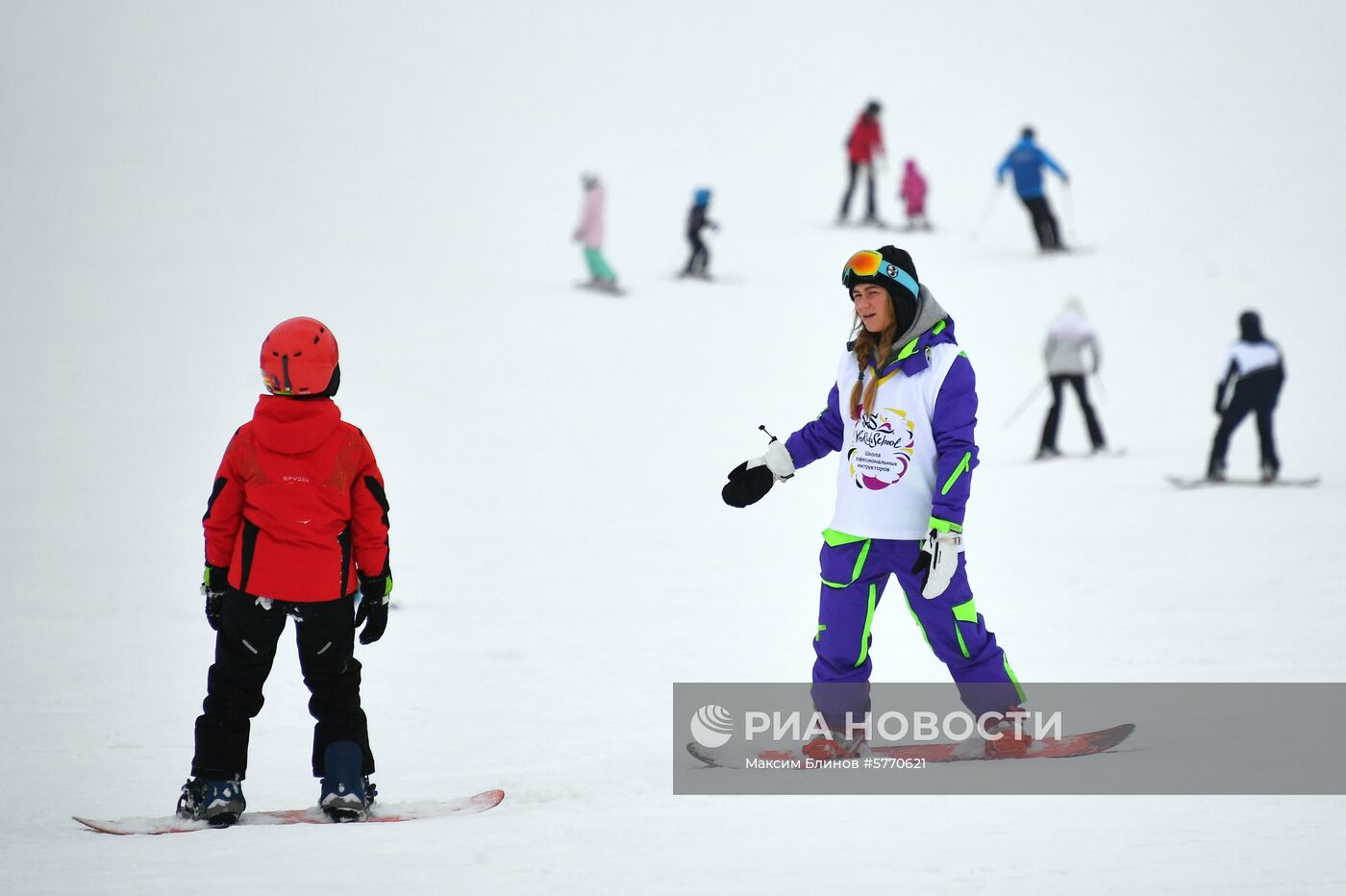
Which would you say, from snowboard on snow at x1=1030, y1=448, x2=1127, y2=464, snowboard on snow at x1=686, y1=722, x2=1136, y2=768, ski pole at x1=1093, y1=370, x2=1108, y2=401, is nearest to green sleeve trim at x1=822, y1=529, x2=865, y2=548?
snowboard on snow at x1=686, y1=722, x2=1136, y2=768

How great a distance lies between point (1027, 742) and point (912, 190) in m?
17.2

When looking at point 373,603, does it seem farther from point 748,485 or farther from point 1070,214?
point 1070,214

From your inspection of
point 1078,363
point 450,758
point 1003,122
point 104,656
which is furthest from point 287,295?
point 1003,122

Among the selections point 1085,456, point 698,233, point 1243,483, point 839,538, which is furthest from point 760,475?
A: point 698,233

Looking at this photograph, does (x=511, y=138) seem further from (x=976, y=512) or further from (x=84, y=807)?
(x=84, y=807)

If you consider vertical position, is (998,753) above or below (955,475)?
below

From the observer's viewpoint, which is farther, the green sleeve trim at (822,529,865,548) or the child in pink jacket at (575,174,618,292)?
the child in pink jacket at (575,174,618,292)

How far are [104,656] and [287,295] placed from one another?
428 inches

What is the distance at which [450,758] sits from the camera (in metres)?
4.79

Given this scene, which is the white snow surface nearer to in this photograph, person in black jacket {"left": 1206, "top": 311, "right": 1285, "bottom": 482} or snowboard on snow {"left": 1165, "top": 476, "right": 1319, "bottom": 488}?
snowboard on snow {"left": 1165, "top": 476, "right": 1319, "bottom": 488}

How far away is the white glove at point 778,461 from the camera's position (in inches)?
177

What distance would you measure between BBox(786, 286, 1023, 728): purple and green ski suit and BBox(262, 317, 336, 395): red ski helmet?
1583 millimetres

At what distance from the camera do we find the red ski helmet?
12.7 ft

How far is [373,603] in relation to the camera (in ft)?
13.1
